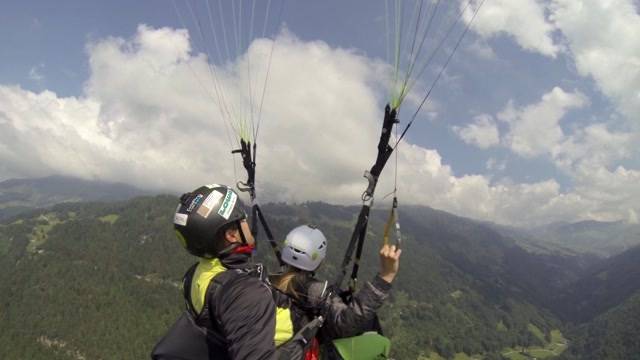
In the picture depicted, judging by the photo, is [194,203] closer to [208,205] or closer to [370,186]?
[208,205]

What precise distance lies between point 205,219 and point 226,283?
2.23ft

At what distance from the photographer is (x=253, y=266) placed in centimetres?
401

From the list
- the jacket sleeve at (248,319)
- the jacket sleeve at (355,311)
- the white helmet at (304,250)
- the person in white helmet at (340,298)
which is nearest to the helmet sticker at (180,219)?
the jacket sleeve at (248,319)

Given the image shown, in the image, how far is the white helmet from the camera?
5922 mm

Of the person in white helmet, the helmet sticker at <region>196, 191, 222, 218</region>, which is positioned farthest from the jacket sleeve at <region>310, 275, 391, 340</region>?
the helmet sticker at <region>196, 191, 222, 218</region>

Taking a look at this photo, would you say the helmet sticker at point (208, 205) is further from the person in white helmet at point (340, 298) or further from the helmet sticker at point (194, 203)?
the person in white helmet at point (340, 298)

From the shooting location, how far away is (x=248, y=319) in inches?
133

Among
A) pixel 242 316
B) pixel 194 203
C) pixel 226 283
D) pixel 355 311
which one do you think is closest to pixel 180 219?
pixel 194 203

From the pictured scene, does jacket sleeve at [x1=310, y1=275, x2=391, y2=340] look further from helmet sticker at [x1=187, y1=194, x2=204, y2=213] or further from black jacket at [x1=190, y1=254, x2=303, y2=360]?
helmet sticker at [x1=187, y1=194, x2=204, y2=213]

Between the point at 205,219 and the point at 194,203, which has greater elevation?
the point at 194,203

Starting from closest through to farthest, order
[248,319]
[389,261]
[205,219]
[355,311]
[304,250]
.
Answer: [248,319], [205,219], [389,261], [355,311], [304,250]

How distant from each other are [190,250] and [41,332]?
169 metres

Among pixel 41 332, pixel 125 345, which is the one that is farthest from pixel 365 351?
pixel 41 332

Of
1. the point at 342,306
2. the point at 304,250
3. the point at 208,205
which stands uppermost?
the point at 208,205
